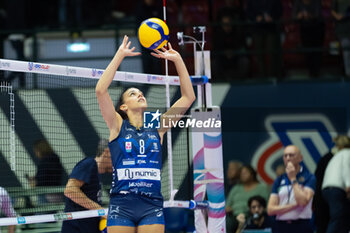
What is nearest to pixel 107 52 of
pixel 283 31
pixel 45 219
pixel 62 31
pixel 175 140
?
pixel 62 31

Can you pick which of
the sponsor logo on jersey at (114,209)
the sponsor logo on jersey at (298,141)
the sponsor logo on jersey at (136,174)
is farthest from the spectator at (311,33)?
the sponsor logo on jersey at (114,209)

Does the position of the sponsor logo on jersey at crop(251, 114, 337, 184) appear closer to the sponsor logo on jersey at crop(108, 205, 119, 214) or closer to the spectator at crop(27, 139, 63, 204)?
the spectator at crop(27, 139, 63, 204)

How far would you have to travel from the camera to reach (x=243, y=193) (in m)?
11.9

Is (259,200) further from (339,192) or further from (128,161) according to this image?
(128,161)

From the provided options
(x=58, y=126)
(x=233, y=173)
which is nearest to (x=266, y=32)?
(x=233, y=173)

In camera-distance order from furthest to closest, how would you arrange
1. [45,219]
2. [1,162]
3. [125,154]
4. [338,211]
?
[1,162]
[338,211]
[45,219]
[125,154]

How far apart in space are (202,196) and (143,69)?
18.5 ft

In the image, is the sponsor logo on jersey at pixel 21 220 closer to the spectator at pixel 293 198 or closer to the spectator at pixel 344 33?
the spectator at pixel 293 198

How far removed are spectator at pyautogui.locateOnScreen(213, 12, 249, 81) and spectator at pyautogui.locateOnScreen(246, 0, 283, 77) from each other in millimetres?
282

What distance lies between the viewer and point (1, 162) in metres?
13.5

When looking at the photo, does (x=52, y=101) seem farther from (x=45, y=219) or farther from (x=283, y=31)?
(x=45, y=219)

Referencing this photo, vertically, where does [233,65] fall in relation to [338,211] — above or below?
above

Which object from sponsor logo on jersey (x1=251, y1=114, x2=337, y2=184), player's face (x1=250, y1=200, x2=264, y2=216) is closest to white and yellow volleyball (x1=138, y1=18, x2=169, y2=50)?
player's face (x1=250, y1=200, x2=264, y2=216)

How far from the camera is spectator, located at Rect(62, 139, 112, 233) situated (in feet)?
27.0
